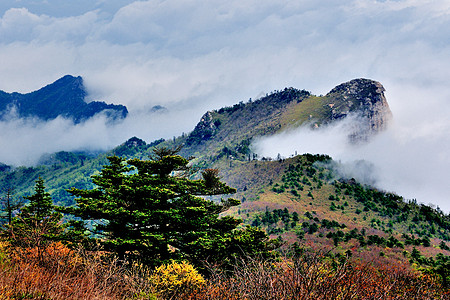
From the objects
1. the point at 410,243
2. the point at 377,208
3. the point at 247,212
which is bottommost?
the point at 247,212

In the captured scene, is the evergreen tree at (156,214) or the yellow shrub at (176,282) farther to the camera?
the evergreen tree at (156,214)

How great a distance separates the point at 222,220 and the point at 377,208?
126 m

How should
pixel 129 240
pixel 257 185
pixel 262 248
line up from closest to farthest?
pixel 129 240, pixel 262 248, pixel 257 185

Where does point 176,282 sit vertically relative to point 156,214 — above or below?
below

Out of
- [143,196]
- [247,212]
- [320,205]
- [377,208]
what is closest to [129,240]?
[143,196]

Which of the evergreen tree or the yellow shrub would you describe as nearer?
the yellow shrub

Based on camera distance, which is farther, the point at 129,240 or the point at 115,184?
the point at 115,184

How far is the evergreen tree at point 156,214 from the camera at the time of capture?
67.2 ft

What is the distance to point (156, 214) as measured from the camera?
2120cm

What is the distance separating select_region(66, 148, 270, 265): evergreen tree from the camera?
67.2 feet

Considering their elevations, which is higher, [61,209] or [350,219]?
[350,219]

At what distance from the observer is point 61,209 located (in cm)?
2228

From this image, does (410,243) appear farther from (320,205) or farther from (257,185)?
(257,185)

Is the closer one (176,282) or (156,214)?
(176,282)
